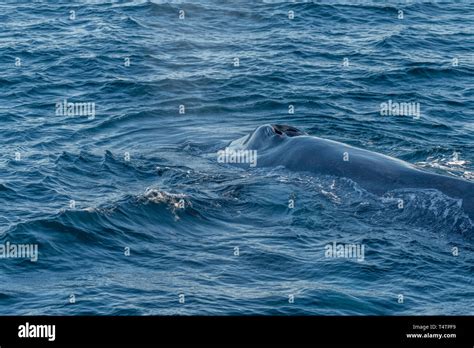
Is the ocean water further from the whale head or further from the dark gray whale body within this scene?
the whale head

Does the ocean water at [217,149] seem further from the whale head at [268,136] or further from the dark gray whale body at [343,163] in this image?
the whale head at [268,136]

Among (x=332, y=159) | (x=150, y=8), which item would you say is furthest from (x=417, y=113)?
(x=150, y=8)

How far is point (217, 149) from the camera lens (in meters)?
28.9

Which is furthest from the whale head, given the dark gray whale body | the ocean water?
the ocean water

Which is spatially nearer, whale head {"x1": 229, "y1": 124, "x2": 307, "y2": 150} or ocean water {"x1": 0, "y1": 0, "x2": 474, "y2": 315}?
ocean water {"x1": 0, "y1": 0, "x2": 474, "y2": 315}

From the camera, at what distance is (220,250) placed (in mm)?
20984

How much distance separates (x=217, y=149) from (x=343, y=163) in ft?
18.3

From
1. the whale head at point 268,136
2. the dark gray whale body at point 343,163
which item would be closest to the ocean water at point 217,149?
the dark gray whale body at point 343,163

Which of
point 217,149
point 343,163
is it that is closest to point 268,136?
point 217,149

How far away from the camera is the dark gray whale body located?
22.1 m

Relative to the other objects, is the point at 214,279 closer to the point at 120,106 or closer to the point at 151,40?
the point at 120,106

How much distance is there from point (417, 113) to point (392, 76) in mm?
4372

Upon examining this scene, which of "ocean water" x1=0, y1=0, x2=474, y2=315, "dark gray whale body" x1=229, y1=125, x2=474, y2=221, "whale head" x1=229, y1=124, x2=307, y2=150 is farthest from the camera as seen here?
"whale head" x1=229, y1=124, x2=307, y2=150

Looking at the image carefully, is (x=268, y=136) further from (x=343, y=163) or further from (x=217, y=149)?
(x=343, y=163)
